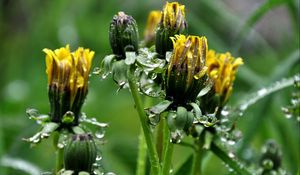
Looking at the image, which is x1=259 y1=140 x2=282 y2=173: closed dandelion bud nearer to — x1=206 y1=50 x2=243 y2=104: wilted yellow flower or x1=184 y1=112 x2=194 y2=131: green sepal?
x1=206 y1=50 x2=243 y2=104: wilted yellow flower

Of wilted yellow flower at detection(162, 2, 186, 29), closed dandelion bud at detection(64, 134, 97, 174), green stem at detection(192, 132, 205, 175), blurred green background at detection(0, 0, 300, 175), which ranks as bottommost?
closed dandelion bud at detection(64, 134, 97, 174)

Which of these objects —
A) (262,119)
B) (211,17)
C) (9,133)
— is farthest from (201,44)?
(211,17)

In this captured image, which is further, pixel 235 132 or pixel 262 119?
pixel 262 119

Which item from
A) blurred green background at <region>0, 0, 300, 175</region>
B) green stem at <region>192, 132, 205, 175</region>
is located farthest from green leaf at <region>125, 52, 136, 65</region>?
blurred green background at <region>0, 0, 300, 175</region>

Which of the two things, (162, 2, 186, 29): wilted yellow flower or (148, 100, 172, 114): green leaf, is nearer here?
(148, 100, 172, 114): green leaf

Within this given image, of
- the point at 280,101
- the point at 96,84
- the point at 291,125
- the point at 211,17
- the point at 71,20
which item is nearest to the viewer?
the point at 291,125

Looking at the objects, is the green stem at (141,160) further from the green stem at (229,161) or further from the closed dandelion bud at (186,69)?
the closed dandelion bud at (186,69)

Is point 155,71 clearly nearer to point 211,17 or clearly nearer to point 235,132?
point 235,132
